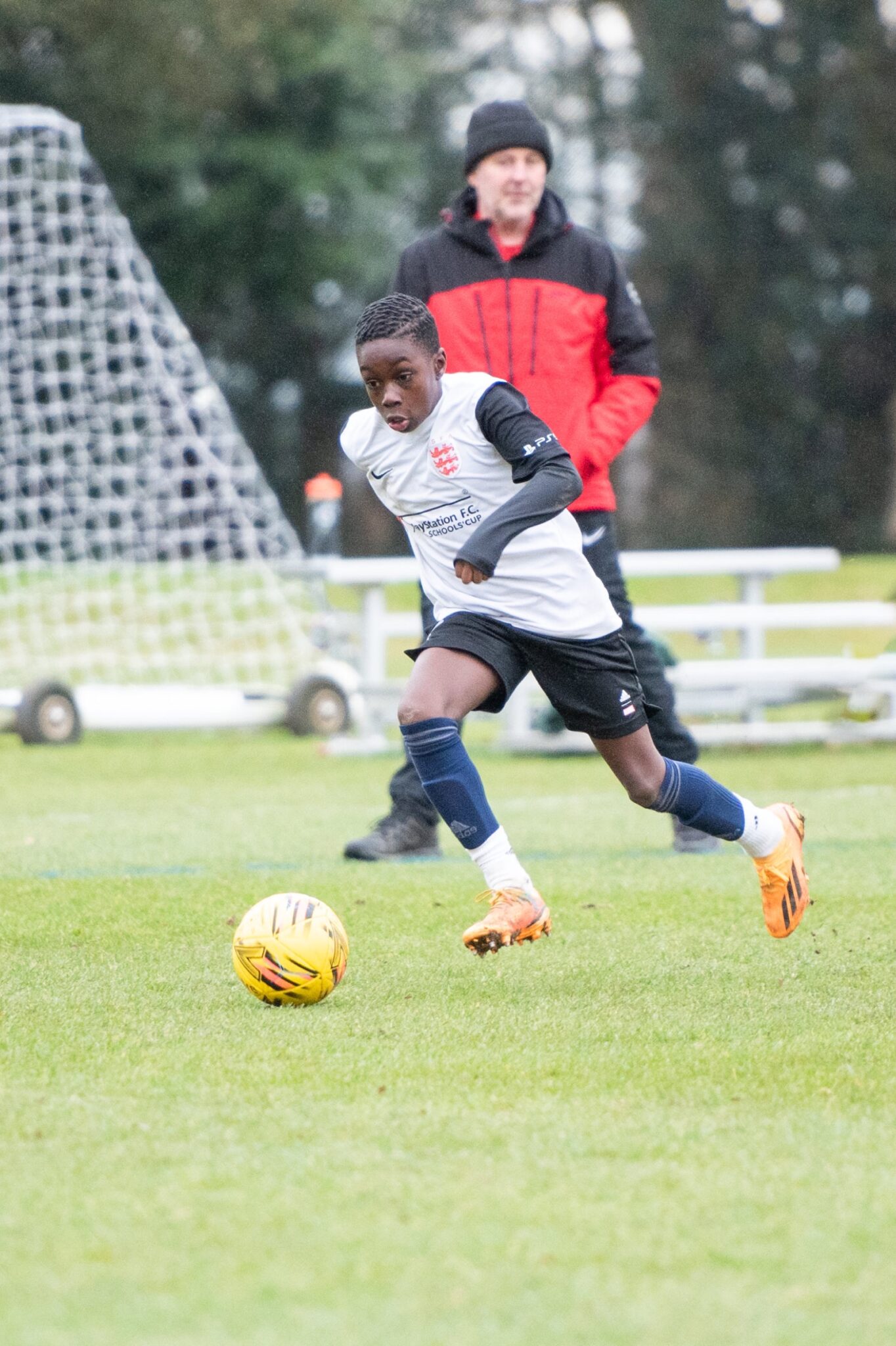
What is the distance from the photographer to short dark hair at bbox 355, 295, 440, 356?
443cm

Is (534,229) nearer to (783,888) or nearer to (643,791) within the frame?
(643,791)

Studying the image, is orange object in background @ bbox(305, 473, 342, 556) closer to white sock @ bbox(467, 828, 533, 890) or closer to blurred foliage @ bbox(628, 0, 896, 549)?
white sock @ bbox(467, 828, 533, 890)

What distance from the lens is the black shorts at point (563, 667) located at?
4.56m

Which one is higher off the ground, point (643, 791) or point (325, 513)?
point (643, 791)

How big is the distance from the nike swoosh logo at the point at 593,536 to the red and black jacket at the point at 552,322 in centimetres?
8

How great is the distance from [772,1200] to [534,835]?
4587 millimetres

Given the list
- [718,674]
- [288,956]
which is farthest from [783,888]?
[718,674]

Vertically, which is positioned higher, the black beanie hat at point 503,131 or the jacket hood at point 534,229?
the black beanie hat at point 503,131

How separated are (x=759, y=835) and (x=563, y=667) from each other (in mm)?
669

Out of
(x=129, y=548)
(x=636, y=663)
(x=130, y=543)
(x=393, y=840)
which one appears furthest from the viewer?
(x=130, y=543)

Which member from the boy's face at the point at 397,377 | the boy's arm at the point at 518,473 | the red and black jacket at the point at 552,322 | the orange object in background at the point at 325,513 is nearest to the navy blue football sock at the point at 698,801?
the boy's arm at the point at 518,473

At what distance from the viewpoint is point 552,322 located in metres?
6.02

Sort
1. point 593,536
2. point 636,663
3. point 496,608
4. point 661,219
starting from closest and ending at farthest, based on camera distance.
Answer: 1. point 496,608
2. point 636,663
3. point 593,536
4. point 661,219

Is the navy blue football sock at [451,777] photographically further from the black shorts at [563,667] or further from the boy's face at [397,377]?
the boy's face at [397,377]
